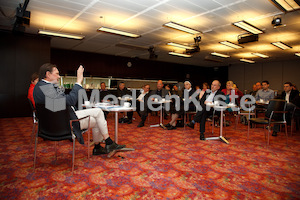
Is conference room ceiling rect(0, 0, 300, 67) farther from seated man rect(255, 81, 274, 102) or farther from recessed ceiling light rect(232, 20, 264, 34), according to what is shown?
seated man rect(255, 81, 274, 102)

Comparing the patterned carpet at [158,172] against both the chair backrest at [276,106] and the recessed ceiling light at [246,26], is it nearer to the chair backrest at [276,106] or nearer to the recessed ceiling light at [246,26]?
the chair backrest at [276,106]

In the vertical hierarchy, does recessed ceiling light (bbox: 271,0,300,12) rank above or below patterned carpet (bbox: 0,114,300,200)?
above

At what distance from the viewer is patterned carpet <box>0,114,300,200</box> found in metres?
2.27

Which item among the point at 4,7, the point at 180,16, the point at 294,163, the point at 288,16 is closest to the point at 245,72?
the point at 288,16

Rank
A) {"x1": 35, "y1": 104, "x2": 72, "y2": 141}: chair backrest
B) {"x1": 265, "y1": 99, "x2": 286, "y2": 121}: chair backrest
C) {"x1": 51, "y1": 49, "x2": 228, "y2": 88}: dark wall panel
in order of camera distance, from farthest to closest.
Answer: {"x1": 51, "y1": 49, "x2": 228, "y2": 88}: dark wall panel → {"x1": 265, "y1": 99, "x2": 286, "y2": 121}: chair backrest → {"x1": 35, "y1": 104, "x2": 72, "y2": 141}: chair backrest

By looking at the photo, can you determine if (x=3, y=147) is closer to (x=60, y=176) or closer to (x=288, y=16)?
(x=60, y=176)

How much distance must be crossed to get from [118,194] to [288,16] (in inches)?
281

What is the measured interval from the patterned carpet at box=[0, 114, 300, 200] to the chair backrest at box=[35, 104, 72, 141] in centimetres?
57

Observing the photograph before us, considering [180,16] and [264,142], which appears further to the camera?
[180,16]

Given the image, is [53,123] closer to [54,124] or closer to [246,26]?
[54,124]

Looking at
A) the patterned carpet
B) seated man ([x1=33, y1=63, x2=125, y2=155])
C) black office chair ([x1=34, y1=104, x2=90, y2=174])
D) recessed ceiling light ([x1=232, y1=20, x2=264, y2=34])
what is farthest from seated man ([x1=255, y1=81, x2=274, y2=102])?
black office chair ([x1=34, y1=104, x2=90, y2=174])

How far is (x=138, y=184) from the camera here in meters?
2.47

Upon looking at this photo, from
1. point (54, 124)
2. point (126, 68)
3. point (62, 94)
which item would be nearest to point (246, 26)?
point (62, 94)

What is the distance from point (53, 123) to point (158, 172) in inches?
63.8
